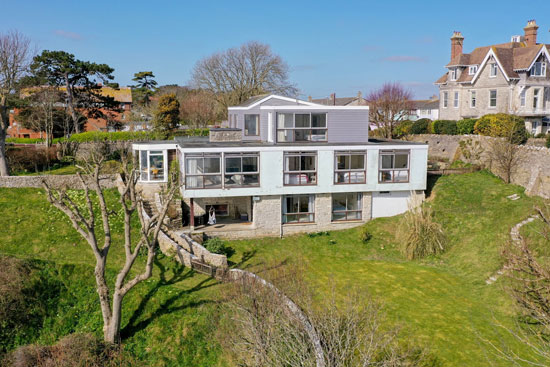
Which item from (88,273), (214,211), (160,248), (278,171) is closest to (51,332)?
(88,273)

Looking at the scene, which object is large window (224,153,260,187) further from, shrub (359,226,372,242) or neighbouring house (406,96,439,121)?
neighbouring house (406,96,439,121)

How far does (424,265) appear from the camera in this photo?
2317cm

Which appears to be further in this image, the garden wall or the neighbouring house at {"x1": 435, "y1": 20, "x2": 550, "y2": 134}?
the neighbouring house at {"x1": 435, "y1": 20, "x2": 550, "y2": 134}

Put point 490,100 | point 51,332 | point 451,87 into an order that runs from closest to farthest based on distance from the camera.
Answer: point 51,332
point 490,100
point 451,87

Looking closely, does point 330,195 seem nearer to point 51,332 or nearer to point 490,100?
point 51,332

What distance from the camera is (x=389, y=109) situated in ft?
152

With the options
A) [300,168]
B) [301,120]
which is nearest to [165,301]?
[300,168]

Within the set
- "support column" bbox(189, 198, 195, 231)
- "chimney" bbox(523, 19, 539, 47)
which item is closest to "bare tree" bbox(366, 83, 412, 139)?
"chimney" bbox(523, 19, 539, 47)

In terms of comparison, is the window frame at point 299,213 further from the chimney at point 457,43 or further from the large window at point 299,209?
the chimney at point 457,43

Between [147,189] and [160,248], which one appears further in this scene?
[147,189]

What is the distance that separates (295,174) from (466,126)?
64.5 ft

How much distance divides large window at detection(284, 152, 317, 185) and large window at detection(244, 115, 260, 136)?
5.22 m

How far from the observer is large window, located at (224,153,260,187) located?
25953 mm

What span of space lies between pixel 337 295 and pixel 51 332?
1210 centimetres
